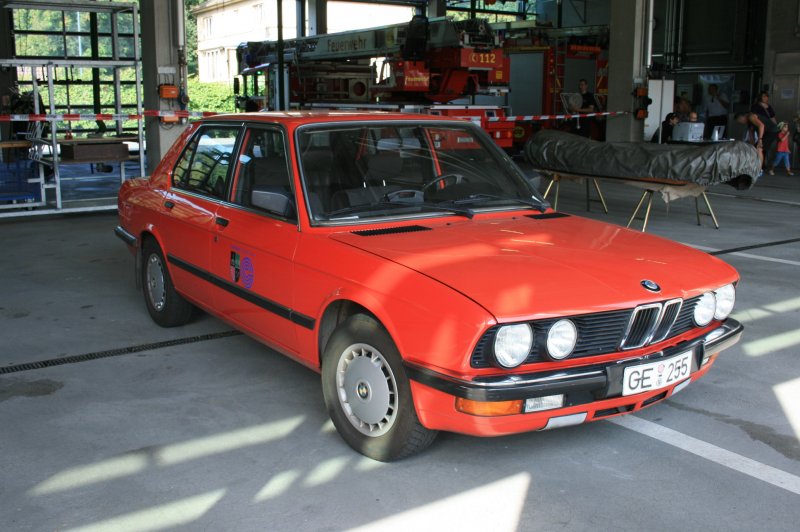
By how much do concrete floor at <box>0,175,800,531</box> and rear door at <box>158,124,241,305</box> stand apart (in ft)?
1.66

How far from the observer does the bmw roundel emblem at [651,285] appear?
3.50m

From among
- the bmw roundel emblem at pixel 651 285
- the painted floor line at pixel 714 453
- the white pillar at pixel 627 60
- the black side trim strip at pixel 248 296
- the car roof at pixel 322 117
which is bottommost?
the painted floor line at pixel 714 453

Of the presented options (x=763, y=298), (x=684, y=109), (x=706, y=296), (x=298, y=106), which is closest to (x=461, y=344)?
(x=706, y=296)

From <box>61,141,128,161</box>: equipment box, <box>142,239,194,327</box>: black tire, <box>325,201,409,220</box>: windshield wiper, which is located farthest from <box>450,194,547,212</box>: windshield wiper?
<box>61,141,128,161</box>: equipment box

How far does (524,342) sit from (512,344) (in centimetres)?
5

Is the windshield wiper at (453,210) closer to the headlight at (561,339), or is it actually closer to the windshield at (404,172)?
the windshield at (404,172)

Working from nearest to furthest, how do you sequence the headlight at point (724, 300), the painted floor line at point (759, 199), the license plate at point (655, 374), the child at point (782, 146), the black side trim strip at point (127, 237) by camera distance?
1. the license plate at point (655, 374)
2. the headlight at point (724, 300)
3. the black side trim strip at point (127, 237)
4. the painted floor line at point (759, 199)
5. the child at point (782, 146)

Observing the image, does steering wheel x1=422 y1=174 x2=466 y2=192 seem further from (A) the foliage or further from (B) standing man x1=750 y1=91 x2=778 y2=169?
(A) the foliage

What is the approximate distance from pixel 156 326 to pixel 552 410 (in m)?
3.44

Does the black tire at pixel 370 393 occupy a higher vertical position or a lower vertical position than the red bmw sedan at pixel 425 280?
lower

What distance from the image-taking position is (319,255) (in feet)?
12.6

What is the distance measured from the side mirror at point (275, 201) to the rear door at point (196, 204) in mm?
514

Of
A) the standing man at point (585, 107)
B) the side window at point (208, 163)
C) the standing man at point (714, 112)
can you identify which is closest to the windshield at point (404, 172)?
the side window at point (208, 163)

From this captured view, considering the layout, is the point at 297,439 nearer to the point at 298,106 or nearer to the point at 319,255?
the point at 319,255
